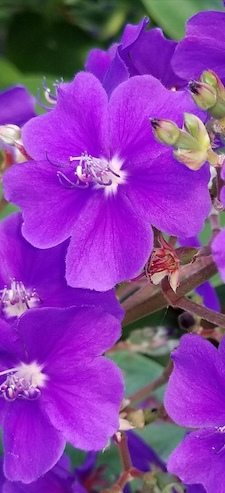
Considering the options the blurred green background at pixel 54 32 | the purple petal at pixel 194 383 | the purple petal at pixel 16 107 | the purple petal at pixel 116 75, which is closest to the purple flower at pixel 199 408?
the purple petal at pixel 194 383

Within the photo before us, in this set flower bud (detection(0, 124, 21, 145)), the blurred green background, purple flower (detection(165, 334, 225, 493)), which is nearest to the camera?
A: purple flower (detection(165, 334, 225, 493))

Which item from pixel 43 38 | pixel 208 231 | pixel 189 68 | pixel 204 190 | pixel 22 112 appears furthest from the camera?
pixel 43 38

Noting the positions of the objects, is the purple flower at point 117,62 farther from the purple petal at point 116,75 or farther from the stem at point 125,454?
the stem at point 125,454

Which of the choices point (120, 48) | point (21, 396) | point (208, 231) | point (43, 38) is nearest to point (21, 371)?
point (21, 396)

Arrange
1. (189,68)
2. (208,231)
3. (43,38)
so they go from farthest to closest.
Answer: (43,38) → (208,231) → (189,68)

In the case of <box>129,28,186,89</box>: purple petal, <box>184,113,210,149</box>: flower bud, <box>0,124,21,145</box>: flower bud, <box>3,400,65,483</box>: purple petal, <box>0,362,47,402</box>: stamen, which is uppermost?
<box>184,113,210,149</box>: flower bud

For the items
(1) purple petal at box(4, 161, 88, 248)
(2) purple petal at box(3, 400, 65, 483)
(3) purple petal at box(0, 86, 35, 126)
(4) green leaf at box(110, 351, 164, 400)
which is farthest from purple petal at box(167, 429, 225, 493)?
(4) green leaf at box(110, 351, 164, 400)

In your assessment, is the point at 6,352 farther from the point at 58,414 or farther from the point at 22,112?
the point at 22,112

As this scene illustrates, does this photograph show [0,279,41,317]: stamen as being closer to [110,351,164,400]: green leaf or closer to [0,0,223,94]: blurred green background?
[110,351,164,400]: green leaf
